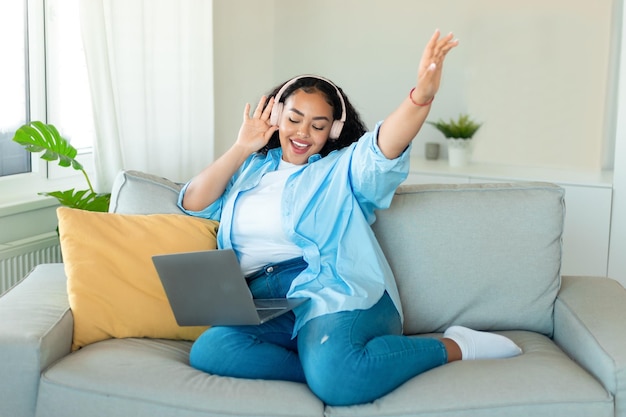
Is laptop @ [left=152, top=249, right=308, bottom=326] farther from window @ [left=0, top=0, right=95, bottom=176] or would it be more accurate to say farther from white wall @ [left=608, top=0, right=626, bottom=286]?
white wall @ [left=608, top=0, right=626, bottom=286]

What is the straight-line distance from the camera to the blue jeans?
1905mm

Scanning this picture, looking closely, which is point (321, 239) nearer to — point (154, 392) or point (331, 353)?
point (331, 353)

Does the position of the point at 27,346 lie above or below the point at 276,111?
below

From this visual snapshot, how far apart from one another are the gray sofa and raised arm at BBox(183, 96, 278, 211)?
13cm

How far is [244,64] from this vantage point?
14.2 ft

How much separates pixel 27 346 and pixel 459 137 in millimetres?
2626

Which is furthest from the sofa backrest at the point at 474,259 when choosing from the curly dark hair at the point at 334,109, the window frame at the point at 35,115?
the window frame at the point at 35,115

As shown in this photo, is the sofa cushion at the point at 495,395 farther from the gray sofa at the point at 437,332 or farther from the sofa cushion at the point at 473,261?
the sofa cushion at the point at 473,261

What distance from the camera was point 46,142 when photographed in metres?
2.92

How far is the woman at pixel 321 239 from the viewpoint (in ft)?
6.41

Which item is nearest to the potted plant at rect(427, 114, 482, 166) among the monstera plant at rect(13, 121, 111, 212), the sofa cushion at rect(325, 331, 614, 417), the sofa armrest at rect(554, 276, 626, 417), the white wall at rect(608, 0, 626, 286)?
the white wall at rect(608, 0, 626, 286)

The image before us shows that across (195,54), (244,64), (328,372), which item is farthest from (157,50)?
(328,372)

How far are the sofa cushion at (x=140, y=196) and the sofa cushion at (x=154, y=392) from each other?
545mm

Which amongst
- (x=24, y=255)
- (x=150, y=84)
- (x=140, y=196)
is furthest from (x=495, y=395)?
Result: (x=150, y=84)
